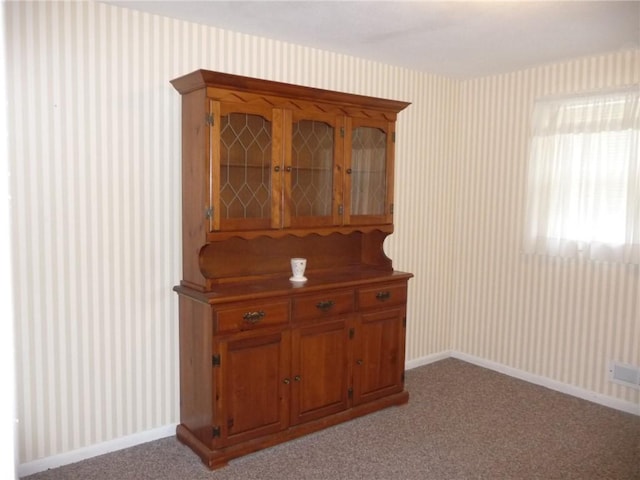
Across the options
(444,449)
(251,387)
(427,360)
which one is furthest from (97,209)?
(427,360)

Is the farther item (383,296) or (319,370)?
(383,296)

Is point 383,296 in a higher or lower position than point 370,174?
lower

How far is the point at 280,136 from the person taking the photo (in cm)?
286

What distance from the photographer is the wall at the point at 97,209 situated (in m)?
2.50

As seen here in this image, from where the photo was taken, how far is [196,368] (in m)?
2.82

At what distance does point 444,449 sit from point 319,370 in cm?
80

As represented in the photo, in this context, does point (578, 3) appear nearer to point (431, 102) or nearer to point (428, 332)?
point (431, 102)

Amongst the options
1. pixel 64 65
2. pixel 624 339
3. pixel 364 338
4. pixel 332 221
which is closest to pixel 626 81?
pixel 624 339

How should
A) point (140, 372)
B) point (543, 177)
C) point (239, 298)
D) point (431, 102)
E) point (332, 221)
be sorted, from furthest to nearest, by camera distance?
point (431, 102) → point (543, 177) → point (332, 221) → point (140, 372) → point (239, 298)

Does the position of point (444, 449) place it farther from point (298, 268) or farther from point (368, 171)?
point (368, 171)

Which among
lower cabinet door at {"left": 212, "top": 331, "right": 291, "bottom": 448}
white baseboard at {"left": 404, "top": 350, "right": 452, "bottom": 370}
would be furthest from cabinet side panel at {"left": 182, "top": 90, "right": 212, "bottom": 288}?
white baseboard at {"left": 404, "top": 350, "right": 452, "bottom": 370}

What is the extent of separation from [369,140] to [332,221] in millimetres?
579

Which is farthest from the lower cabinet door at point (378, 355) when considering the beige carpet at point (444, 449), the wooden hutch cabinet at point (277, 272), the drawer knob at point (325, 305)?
the drawer knob at point (325, 305)

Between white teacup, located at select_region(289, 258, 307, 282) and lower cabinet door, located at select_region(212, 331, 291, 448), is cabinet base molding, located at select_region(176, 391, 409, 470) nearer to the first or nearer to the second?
lower cabinet door, located at select_region(212, 331, 291, 448)
